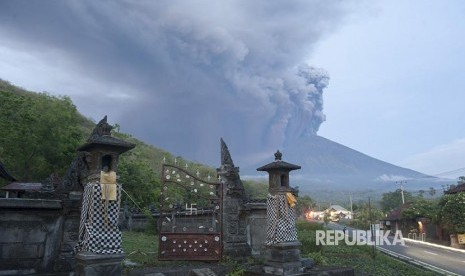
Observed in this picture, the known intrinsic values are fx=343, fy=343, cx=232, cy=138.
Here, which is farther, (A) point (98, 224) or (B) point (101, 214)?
(B) point (101, 214)

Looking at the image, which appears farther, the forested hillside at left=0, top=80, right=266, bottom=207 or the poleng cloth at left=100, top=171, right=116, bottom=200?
the forested hillside at left=0, top=80, right=266, bottom=207

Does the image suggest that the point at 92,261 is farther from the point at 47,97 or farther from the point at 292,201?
the point at 47,97

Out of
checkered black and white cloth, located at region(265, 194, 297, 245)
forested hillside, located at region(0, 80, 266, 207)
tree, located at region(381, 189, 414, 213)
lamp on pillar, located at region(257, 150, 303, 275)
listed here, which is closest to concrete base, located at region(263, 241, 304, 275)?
lamp on pillar, located at region(257, 150, 303, 275)

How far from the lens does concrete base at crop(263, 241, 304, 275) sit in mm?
12428

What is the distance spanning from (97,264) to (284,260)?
6665 mm

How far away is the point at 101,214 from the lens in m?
9.57

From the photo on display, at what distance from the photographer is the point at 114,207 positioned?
9.80m

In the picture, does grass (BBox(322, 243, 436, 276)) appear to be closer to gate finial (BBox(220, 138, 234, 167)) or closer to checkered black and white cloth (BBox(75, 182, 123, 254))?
gate finial (BBox(220, 138, 234, 167))

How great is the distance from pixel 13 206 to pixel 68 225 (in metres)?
1.63

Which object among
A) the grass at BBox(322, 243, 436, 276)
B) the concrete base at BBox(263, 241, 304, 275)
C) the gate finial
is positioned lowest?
the grass at BBox(322, 243, 436, 276)

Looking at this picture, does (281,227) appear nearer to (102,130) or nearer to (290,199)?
(290,199)

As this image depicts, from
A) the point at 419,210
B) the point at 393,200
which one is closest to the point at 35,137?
the point at 419,210

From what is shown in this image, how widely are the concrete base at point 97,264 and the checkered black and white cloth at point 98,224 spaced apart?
17 centimetres

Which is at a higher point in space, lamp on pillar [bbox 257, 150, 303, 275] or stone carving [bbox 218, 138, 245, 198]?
stone carving [bbox 218, 138, 245, 198]
